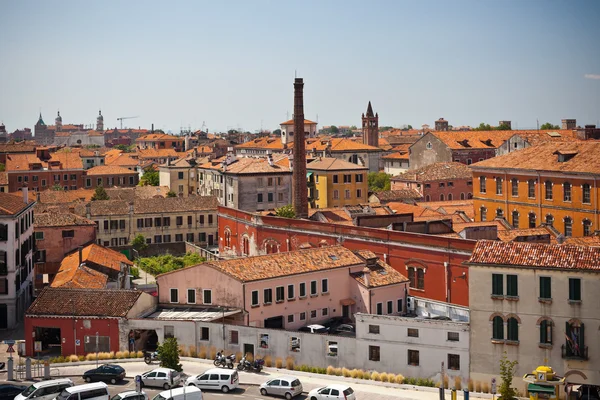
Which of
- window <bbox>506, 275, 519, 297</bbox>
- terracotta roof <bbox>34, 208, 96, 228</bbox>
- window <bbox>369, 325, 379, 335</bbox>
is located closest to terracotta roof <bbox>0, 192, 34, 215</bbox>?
terracotta roof <bbox>34, 208, 96, 228</bbox>

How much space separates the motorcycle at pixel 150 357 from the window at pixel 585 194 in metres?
35.4

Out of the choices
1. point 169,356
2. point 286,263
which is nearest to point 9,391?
point 169,356

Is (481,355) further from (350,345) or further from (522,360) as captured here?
(350,345)

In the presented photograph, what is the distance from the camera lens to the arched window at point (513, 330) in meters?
39.0

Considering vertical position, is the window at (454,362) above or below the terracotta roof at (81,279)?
below

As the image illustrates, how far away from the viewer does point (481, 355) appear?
3966 cm

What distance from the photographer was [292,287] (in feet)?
158

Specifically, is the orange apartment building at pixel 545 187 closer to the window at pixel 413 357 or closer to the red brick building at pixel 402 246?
the red brick building at pixel 402 246

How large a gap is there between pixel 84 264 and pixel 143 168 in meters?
85.8

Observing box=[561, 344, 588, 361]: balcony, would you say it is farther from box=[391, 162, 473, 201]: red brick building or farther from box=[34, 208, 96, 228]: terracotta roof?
box=[391, 162, 473, 201]: red brick building

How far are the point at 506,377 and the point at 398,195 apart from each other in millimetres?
60564

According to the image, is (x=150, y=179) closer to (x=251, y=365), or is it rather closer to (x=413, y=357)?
(x=251, y=365)

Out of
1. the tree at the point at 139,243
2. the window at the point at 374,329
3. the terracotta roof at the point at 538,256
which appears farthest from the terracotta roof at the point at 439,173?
the terracotta roof at the point at 538,256

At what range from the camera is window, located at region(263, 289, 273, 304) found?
4716 cm
